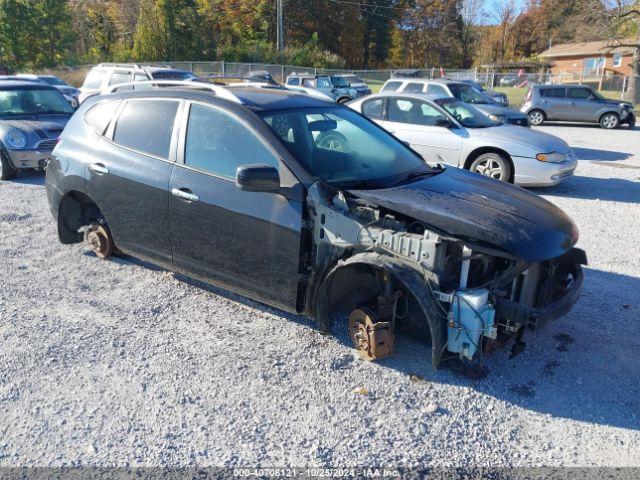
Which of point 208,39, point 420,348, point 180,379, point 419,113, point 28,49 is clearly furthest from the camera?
point 208,39

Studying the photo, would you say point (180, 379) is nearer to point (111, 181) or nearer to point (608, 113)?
point (111, 181)

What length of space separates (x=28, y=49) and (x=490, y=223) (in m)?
48.3

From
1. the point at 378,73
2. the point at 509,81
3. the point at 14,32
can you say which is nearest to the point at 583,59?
the point at 509,81

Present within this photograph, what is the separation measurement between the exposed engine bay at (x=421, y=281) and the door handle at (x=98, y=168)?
228cm

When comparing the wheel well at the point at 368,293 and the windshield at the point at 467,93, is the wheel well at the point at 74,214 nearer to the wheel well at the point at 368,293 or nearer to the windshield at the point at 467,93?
the wheel well at the point at 368,293

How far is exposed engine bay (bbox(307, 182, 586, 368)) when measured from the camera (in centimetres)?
352

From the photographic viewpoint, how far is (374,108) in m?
10.6

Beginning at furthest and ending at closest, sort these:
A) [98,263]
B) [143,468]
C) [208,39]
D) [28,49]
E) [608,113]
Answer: [208,39], [28,49], [608,113], [98,263], [143,468]

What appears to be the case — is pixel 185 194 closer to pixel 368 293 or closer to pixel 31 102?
pixel 368 293

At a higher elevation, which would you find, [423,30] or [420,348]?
[423,30]

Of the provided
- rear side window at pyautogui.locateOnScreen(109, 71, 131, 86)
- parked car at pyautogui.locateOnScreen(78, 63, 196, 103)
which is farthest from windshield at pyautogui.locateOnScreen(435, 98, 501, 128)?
rear side window at pyautogui.locateOnScreen(109, 71, 131, 86)

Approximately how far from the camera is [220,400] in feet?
11.7

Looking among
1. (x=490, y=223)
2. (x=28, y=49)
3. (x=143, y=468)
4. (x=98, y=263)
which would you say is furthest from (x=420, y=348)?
(x=28, y=49)

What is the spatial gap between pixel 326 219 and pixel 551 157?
21.1 ft
